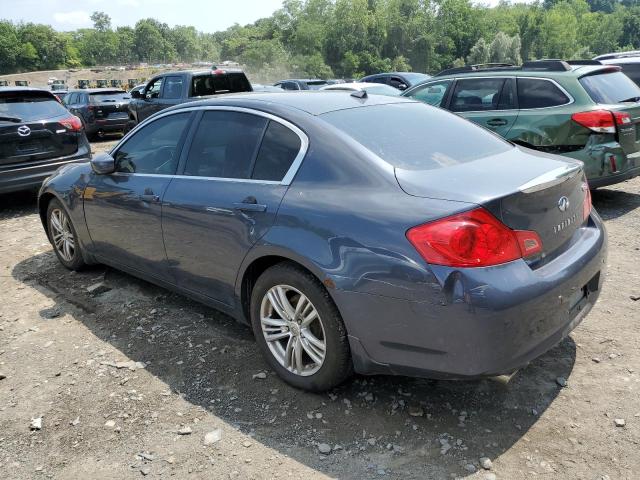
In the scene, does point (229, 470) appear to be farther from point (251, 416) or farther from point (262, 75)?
point (262, 75)

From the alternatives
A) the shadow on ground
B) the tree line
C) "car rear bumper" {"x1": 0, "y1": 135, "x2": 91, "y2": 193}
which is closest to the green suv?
the shadow on ground

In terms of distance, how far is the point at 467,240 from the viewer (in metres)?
2.34

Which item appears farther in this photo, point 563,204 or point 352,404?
point 352,404

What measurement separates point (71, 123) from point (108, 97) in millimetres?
9318

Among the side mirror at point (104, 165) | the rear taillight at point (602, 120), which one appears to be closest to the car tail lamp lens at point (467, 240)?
the side mirror at point (104, 165)

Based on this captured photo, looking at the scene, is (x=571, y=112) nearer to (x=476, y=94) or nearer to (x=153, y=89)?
(x=476, y=94)

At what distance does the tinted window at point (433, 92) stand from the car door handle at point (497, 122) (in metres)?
1.03

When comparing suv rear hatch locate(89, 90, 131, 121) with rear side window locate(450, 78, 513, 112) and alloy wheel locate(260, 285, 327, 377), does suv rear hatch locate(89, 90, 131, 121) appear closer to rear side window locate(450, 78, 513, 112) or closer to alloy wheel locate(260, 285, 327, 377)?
rear side window locate(450, 78, 513, 112)

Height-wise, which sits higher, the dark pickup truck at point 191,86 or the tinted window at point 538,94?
the dark pickup truck at point 191,86

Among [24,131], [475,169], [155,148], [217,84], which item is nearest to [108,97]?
[217,84]

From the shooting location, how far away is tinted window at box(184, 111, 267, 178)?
3311mm

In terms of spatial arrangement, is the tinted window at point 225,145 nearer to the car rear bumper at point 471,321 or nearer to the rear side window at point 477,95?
the car rear bumper at point 471,321

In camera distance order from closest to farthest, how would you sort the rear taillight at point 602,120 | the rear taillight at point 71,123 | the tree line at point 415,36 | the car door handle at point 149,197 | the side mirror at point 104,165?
the car door handle at point 149,197 < the side mirror at point 104,165 < the rear taillight at point 602,120 < the rear taillight at point 71,123 < the tree line at point 415,36

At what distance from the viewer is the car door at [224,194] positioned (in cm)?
308
